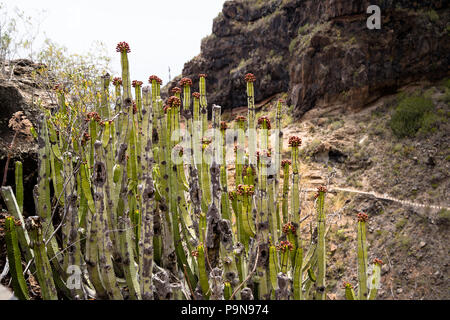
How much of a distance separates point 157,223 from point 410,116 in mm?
11688

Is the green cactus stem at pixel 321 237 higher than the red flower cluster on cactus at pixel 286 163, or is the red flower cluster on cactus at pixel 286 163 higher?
the red flower cluster on cactus at pixel 286 163

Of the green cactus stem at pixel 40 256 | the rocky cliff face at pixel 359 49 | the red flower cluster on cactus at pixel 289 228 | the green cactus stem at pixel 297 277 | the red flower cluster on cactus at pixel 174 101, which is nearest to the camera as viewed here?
the green cactus stem at pixel 40 256

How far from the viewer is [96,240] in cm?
229

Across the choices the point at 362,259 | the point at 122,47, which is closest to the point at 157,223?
the point at 122,47

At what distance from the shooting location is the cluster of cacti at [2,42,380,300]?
2.23 meters

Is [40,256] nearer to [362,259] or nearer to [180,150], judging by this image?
[180,150]

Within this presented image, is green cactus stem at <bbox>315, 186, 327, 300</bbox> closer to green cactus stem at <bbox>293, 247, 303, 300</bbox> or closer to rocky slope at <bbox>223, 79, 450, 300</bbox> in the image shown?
green cactus stem at <bbox>293, 247, 303, 300</bbox>

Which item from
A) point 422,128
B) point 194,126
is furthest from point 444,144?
point 194,126

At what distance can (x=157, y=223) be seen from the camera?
2.97 m

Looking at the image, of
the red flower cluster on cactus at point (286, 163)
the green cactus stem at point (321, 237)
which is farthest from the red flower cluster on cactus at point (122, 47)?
the green cactus stem at point (321, 237)

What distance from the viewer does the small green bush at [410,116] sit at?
1159 cm

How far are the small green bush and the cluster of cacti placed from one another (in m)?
10.2

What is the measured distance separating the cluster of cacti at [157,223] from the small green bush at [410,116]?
10.2 meters

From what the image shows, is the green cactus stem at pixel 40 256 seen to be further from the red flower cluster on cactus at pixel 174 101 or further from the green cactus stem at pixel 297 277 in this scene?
the green cactus stem at pixel 297 277
